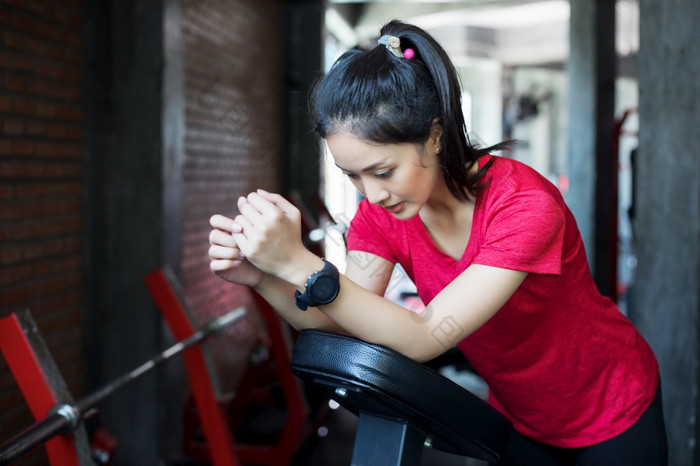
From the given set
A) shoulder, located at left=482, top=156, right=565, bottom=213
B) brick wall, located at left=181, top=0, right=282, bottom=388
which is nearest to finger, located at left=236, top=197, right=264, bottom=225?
shoulder, located at left=482, top=156, right=565, bottom=213

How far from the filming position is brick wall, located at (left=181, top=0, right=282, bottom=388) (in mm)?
3838

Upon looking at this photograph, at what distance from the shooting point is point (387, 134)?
38.7 inches

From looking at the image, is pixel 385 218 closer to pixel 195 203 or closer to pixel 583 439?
pixel 583 439

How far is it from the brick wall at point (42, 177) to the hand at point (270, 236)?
1645 mm

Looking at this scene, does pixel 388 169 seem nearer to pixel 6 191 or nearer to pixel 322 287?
pixel 322 287

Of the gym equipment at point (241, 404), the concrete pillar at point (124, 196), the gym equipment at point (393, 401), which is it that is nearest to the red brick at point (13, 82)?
the concrete pillar at point (124, 196)

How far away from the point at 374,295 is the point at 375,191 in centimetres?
16

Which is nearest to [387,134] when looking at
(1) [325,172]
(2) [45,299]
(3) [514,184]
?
(3) [514,184]

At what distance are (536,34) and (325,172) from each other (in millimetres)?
6852

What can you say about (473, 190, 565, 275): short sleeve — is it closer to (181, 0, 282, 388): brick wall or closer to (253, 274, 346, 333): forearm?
(253, 274, 346, 333): forearm

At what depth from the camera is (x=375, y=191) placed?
39.6 inches

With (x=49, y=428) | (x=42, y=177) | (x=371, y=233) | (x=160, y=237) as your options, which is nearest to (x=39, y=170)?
(x=42, y=177)

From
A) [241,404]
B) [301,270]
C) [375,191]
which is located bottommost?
[241,404]

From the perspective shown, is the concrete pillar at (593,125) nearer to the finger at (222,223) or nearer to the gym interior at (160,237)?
the gym interior at (160,237)
